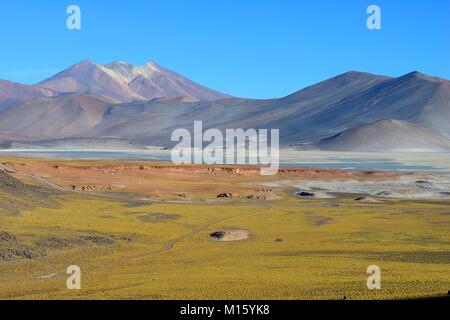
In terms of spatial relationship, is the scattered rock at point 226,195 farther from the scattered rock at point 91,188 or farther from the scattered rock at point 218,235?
the scattered rock at point 218,235

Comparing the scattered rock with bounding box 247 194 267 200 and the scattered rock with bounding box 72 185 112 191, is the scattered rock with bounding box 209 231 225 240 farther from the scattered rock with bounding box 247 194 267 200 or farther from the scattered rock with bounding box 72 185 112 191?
the scattered rock with bounding box 72 185 112 191

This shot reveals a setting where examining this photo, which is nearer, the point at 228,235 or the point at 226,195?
the point at 228,235

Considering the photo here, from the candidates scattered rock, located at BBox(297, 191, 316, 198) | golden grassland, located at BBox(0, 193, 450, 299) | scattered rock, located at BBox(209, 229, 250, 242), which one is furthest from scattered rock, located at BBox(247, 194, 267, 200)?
scattered rock, located at BBox(209, 229, 250, 242)

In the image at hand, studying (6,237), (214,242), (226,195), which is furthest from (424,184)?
(6,237)

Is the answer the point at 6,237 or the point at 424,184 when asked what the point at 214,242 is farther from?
the point at 424,184

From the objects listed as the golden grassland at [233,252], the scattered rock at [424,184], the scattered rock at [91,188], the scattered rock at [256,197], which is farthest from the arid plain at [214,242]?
the scattered rock at [424,184]
